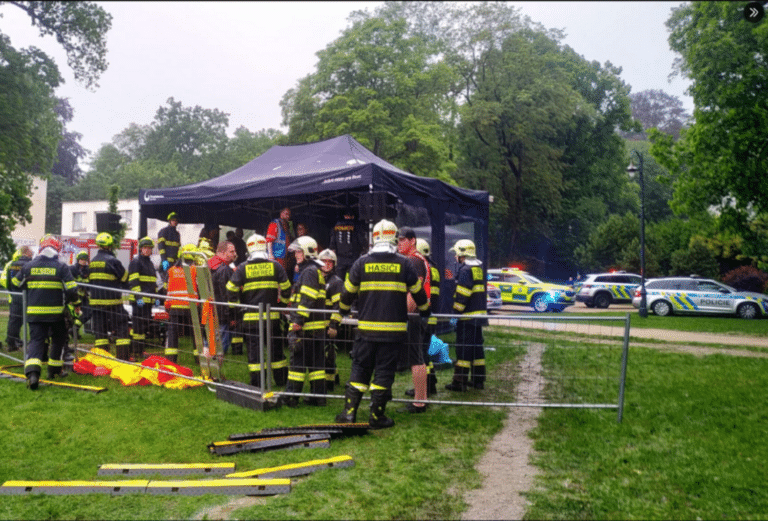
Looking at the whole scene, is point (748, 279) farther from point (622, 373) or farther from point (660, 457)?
point (660, 457)

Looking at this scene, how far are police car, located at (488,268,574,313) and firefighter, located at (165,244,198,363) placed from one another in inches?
624

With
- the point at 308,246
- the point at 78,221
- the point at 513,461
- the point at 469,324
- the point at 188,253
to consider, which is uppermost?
the point at 78,221

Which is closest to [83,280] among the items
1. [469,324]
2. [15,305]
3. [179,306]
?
[15,305]

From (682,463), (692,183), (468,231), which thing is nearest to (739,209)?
(692,183)

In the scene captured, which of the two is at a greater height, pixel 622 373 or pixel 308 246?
pixel 308 246

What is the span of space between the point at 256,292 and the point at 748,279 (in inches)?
1026

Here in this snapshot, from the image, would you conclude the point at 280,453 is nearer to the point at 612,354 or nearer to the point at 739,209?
the point at 612,354

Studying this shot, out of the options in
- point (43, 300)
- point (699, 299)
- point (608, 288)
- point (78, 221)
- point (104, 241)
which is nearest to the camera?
point (43, 300)

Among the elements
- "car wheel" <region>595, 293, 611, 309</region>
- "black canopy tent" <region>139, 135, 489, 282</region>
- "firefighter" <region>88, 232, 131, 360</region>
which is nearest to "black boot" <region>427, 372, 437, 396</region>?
"black canopy tent" <region>139, 135, 489, 282</region>

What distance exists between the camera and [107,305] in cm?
848

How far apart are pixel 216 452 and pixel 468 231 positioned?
392 inches

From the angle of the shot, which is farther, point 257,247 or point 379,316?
point 257,247

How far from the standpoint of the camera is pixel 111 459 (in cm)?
511

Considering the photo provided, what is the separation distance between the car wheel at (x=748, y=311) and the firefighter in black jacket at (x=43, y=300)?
2123 centimetres
